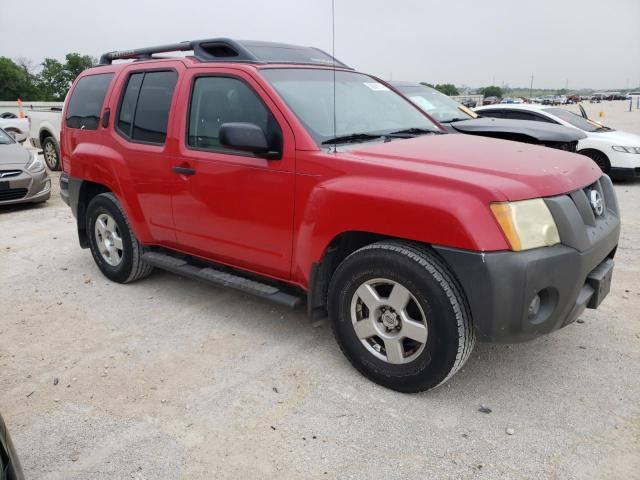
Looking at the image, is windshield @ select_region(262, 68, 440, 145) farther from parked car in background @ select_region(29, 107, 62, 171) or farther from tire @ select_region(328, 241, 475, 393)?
parked car in background @ select_region(29, 107, 62, 171)

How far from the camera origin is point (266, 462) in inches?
101

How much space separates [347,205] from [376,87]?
1628mm

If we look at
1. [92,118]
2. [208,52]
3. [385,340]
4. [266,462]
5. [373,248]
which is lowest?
[266,462]

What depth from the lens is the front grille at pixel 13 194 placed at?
26.4 feet

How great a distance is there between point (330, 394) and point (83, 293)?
2734 mm

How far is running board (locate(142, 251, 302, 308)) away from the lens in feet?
11.6

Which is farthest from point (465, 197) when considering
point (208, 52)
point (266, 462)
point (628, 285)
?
point (628, 285)

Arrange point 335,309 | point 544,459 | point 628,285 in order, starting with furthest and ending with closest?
point 628,285
point 335,309
point 544,459

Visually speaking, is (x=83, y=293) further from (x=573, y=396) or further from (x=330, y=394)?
(x=573, y=396)

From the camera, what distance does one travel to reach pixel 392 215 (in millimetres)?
2844

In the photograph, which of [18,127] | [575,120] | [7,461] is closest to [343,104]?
[7,461]

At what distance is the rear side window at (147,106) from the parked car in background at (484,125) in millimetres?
3150

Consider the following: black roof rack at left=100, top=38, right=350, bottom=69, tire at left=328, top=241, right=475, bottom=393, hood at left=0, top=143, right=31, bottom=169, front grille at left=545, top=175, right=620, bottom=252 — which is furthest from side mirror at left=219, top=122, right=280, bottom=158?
hood at left=0, top=143, right=31, bottom=169

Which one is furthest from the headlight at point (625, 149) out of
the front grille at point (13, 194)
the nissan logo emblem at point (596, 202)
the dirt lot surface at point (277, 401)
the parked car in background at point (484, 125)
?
the front grille at point (13, 194)
